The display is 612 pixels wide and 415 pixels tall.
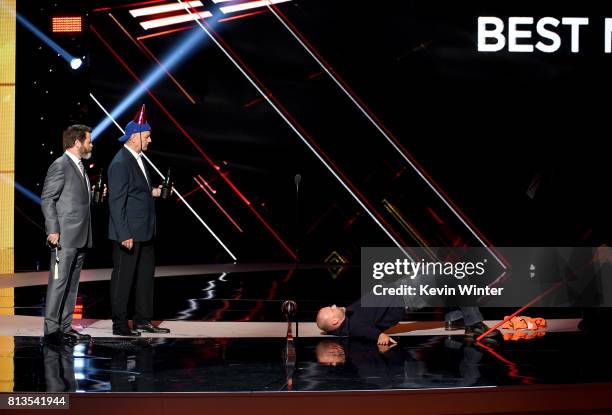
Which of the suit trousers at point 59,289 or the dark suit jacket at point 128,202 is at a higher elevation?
the dark suit jacket at point 128,202

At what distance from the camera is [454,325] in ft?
21.7

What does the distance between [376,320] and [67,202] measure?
208 cm

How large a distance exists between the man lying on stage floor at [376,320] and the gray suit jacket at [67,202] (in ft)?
5.50

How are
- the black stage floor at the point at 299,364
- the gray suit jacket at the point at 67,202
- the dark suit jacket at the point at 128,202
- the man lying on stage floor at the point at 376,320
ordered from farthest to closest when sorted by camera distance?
the dark suit jacket at the point at 128,202
the man lying on stage floor at the point at 376,320
the gray suit jacket at the point at 67,202
the black stage floor at the point at 299,364

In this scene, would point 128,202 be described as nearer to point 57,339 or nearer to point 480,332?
point 57,339

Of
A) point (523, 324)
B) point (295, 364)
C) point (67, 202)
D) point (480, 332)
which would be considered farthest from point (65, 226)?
point (523, 324)

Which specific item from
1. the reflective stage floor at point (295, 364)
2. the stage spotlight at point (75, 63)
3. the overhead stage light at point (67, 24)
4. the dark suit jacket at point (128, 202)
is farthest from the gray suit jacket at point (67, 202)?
the overhead stage light at point (67, 24)

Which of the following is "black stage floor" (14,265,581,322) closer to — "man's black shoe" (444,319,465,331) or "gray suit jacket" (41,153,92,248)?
"man's black shoe" (444,319,465,331)

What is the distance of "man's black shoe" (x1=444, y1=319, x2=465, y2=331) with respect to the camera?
253 inches

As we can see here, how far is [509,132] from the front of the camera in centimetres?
1274

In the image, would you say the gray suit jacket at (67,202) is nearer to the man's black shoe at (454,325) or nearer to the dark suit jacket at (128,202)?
the dark suit jacket at (128,202)

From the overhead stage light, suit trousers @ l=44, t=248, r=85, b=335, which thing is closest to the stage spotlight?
the overhead stage light

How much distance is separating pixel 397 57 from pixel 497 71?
144 cm

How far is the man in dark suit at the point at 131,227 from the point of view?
19.2 feet
